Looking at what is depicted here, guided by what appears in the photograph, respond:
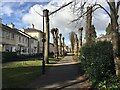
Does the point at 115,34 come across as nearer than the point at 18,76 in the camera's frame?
Yes

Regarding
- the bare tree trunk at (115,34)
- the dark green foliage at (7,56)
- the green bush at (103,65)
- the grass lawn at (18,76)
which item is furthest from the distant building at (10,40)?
the bare tree trunk at (115,34)

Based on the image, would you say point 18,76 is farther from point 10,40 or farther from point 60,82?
point 10,40

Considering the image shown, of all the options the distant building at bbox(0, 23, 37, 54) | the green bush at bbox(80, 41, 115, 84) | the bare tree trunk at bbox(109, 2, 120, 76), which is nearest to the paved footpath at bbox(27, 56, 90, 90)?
→ the green bush at bbox(80, 41, 115, 84)

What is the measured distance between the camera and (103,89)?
34.4ft

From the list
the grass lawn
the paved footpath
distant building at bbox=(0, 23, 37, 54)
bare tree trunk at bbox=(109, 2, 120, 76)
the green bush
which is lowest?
the paved footpath

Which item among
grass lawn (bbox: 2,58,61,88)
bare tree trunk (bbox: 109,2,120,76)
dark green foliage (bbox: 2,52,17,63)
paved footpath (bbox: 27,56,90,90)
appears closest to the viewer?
bare tree trunk (bbox: 109,2,120,76)

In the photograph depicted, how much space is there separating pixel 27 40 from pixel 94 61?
6448 centimetres

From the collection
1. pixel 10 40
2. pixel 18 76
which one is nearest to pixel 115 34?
pixel 18 76

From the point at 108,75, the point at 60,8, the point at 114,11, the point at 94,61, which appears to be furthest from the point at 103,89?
the point at 60,8

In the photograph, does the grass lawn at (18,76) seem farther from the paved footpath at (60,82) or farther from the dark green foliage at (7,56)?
the dark green foliage at (7,56)

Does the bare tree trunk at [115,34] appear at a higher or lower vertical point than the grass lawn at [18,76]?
higher

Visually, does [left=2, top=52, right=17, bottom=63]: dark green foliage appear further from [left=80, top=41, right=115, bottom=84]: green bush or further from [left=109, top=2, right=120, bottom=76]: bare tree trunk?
[left=109, top=2, right=120, bottom=76]: bare tree trunk

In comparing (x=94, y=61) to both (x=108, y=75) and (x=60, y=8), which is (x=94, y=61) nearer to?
(x=108, y=75)

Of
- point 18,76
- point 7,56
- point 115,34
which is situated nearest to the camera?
point 115,34
